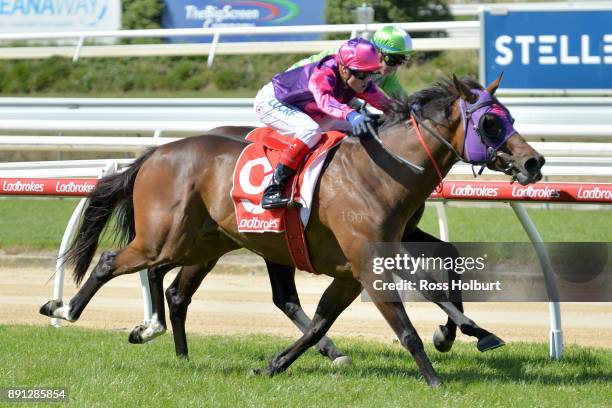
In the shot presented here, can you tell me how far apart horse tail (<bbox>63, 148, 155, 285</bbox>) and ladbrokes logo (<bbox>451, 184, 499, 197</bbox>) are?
1.87m

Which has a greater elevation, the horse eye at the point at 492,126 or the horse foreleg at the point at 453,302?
the horse eye at the point at 492,126

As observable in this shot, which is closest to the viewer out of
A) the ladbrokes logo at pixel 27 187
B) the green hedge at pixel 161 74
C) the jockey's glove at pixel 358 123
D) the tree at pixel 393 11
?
the jockey's glove at pixel 358 123

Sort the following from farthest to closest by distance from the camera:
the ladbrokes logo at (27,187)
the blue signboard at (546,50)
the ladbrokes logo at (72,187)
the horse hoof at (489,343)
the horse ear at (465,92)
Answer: the blue signboard at (546,50) → the ladbrokes logo at (27,187) → the ladbrokes logo at (72,187) → the horse hoof at (489,343) → the horse ear at (465,92)

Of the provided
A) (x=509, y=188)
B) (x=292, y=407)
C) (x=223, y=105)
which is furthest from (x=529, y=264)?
(x=223, y=105)

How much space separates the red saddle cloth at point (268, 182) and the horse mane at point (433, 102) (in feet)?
0.99

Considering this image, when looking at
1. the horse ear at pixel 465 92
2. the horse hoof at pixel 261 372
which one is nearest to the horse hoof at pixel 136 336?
the horse hoof at pixel 261 372

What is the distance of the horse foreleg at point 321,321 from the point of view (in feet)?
17.0

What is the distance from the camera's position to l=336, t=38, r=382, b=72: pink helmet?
5027mm

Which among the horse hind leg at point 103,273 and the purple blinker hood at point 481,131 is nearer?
the purple blinker hood at point 481,131

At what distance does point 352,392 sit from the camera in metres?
4.75

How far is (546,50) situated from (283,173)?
6.02 meters

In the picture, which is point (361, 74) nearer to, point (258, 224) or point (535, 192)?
point (258, 224)

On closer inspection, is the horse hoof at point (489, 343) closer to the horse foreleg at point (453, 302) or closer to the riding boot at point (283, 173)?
the horse foreleg at point (453, 302)

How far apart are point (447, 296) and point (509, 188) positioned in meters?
0.76
